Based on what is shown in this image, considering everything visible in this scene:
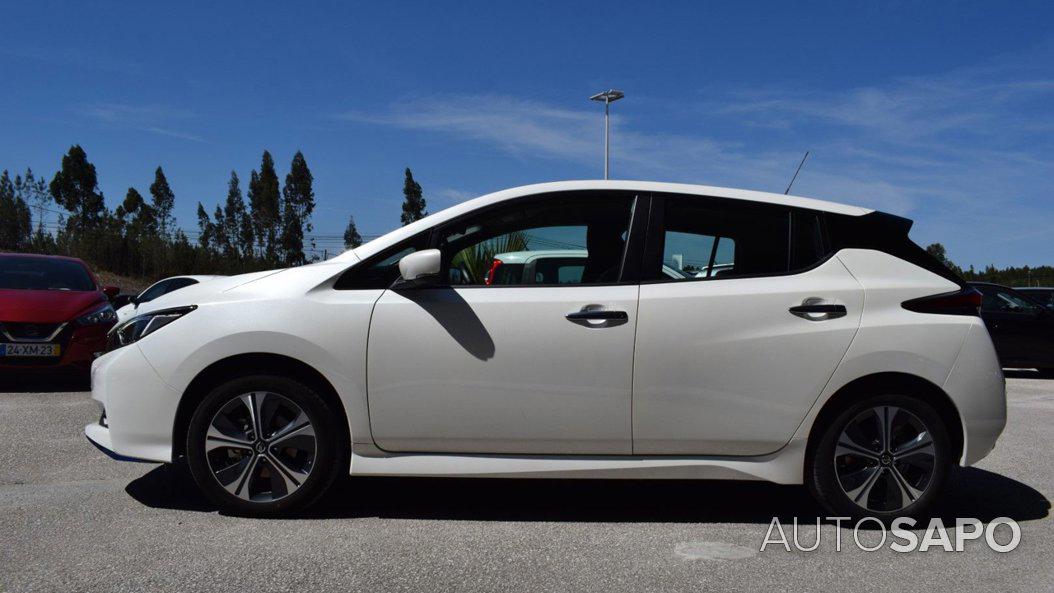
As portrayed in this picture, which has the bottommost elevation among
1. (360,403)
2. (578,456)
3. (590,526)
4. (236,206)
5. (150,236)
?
(590,526)

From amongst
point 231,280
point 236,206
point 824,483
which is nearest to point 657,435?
point 824,483

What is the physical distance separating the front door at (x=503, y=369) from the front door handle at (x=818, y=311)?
0.78 m

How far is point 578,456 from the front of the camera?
13.8ft

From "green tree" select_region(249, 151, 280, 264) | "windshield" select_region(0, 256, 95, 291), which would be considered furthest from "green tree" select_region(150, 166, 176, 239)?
"windshield" select_region(0, 256, 95, 291)

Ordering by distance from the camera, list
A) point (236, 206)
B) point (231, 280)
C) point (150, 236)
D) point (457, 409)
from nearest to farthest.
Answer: point (457, 409) < point (231, 280) < point (150, 236) < point (236, 206)

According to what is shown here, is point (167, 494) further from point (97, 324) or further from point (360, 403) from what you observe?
point (97, 324)

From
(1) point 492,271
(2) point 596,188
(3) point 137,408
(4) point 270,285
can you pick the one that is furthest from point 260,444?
(2) point 596,188

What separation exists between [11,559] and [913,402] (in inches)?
158

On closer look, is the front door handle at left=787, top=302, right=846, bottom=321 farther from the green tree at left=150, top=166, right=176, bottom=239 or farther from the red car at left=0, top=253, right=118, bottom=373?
the green tree at left=150, top=166, right=176, bottom=239

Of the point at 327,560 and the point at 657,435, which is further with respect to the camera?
the point at 657,435

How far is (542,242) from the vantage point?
449 centimetres

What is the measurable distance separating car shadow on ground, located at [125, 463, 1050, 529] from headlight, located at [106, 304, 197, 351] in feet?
2.83

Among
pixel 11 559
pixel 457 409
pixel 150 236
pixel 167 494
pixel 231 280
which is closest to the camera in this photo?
pixel 11 559

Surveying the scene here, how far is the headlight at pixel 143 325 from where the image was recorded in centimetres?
432
